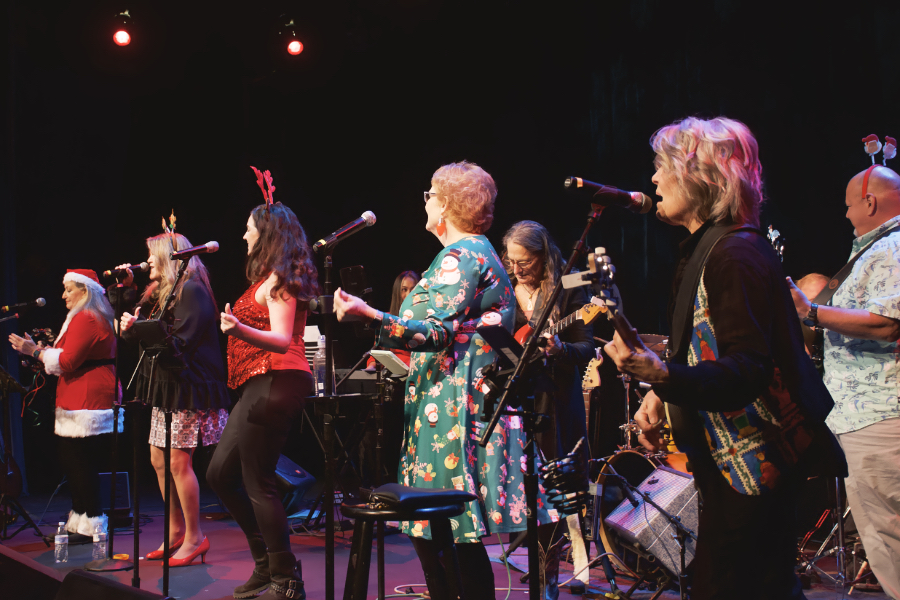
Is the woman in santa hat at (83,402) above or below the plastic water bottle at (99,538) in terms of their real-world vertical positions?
above

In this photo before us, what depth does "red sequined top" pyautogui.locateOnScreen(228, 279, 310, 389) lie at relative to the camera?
334 cm

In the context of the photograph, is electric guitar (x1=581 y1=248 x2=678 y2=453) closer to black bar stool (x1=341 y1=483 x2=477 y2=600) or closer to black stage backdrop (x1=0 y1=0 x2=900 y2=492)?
black bar stool (x1=341 y1=483 x2=477 y2=600)

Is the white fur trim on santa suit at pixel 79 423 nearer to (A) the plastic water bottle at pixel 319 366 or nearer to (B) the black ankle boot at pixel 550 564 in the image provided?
(A) the plastic water bottle at pixel 319 366

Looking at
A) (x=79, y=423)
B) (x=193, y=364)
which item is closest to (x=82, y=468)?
(x=79, y=423)

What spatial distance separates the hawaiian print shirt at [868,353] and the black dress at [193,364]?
3155mm

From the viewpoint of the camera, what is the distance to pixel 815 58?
447 cm

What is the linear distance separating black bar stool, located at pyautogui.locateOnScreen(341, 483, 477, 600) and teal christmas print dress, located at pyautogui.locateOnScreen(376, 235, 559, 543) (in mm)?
107

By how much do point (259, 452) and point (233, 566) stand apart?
4.72 feet

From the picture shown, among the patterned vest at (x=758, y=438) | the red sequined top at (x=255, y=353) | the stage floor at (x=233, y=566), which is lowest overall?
the stage floor at (x=233, y=566)

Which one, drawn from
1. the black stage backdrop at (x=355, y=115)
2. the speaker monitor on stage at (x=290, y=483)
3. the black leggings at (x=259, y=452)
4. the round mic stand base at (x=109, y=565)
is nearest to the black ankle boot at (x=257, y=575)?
the black leggings at (x=259, y=452)

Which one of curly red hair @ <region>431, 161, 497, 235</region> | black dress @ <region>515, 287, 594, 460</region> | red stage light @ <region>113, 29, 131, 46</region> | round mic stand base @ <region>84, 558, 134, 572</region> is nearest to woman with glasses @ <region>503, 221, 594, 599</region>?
black dress @ <region>515, 287, 594, 460</region>

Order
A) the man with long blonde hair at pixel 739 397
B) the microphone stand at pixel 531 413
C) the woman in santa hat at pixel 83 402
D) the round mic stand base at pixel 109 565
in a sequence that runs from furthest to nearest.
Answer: the woman in santa hat at pixel 83 402
the round mic stand base at pixel 109 565
the microphone stand at pixel 531 413
the man with long blonde hair at pixel 739 397

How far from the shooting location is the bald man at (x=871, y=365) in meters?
2.62

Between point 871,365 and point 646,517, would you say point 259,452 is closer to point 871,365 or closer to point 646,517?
point 646,517
